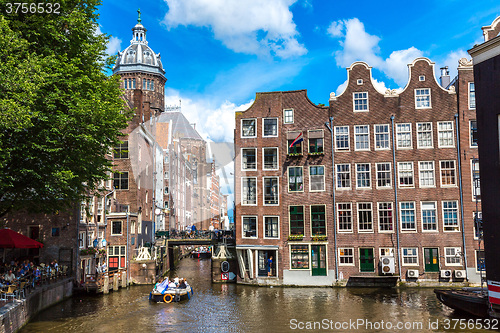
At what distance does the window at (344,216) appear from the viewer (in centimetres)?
3822

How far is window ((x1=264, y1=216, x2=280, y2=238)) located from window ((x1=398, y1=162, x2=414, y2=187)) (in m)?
11.2

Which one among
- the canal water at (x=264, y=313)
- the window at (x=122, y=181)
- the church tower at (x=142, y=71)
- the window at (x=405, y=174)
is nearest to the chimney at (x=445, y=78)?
the window at (x=405, y=174)

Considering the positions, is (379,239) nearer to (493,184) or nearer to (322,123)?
(322,123)

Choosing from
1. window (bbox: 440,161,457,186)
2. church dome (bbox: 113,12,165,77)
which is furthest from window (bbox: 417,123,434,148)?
church dome (bbox: 113,12,165,77)

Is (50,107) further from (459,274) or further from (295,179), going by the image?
(459,274)

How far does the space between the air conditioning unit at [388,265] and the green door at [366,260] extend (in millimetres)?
1178

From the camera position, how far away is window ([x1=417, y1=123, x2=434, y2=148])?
3800cm

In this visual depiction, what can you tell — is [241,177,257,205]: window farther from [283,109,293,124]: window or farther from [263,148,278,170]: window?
[283,109,293,124]: window

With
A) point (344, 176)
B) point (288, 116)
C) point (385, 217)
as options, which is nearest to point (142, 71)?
point (288, 116)

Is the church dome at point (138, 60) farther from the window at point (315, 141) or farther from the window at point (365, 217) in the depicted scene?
the window at point (365, 217)

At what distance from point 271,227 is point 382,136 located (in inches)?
497

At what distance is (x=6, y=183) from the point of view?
69.6ft

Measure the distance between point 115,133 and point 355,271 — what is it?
23.2 metres

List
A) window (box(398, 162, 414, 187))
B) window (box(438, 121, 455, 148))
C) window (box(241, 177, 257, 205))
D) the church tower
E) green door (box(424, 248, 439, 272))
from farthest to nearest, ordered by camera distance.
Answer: the church tower, window (box(241, 177, 257, 205)), window (box(398, 162, 414, 187)), window (box(438, 121, 455, 148)), green door (box(424, 248, 439, 272))
